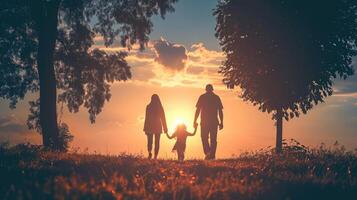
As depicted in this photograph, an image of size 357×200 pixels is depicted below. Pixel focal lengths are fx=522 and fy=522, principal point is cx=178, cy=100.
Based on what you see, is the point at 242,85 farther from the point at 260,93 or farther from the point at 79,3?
the point at 79,3

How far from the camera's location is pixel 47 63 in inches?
832

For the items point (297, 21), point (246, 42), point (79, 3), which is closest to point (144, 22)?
point (79, 3)

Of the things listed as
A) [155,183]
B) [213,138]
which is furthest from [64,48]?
[155,183]

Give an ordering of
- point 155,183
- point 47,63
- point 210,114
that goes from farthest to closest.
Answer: point 47,63 → point 210,114 → point 155,183

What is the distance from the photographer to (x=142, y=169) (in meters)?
9.68

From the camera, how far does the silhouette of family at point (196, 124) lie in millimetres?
18672

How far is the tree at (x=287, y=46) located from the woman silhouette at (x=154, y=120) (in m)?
8.22

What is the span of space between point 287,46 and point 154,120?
31.2 ft

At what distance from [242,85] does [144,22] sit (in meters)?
6.58

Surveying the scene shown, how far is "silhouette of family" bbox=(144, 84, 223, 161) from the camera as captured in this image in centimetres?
1867

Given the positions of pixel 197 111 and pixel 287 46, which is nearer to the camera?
pixel 197 111

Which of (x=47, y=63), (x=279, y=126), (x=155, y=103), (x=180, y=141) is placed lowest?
(x=180, y=141)

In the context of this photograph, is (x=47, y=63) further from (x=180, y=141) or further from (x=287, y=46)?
(x=287, y=46)

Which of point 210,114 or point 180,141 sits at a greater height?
point 210,114
